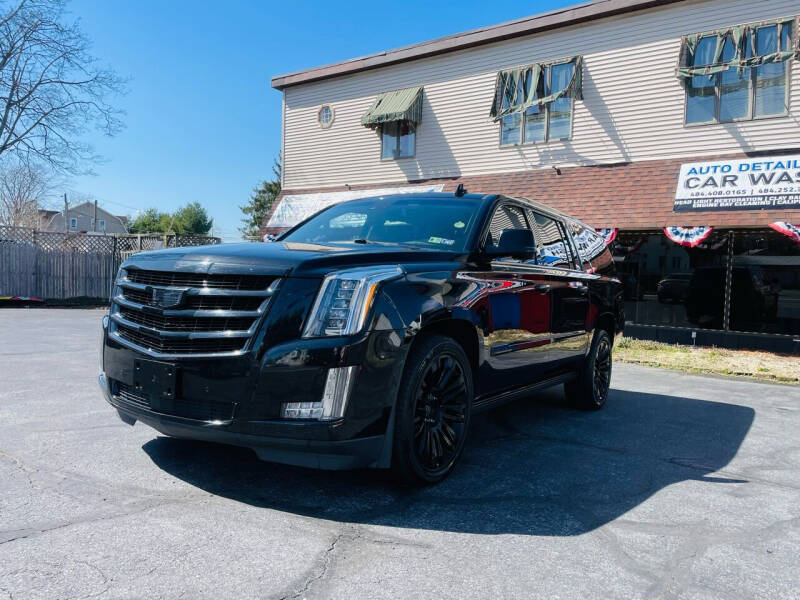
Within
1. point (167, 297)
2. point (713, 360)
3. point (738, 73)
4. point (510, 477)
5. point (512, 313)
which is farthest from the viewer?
point (738, 73)

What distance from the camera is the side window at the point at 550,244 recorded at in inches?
206

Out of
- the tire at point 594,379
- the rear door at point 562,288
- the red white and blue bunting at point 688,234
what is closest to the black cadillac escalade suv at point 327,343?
the rear door at point 562,288

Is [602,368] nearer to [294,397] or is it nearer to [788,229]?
[294,397]

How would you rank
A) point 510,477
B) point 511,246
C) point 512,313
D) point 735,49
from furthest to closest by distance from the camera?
point 735,49 → point 512,313 → point 511,246 → point 510,477

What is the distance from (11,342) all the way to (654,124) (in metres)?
12.8

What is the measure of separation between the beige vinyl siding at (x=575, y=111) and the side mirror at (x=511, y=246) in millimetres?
10287

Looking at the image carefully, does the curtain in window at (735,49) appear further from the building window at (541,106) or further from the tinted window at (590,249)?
the tinted window at (590,249)

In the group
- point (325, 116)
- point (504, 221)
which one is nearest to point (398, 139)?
point (325, 116)

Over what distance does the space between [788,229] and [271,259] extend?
35.7ft

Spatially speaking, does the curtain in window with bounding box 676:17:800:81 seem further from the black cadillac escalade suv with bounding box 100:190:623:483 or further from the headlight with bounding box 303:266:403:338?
the headlight with bounding box 303:266:403:338

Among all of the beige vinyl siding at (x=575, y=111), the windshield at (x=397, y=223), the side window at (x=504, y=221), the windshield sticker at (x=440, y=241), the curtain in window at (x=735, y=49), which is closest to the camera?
the windshield sticker at (x=440, y=241)

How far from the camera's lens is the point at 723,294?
12.8m

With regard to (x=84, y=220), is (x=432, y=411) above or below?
below

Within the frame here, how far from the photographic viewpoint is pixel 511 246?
4.17 m
